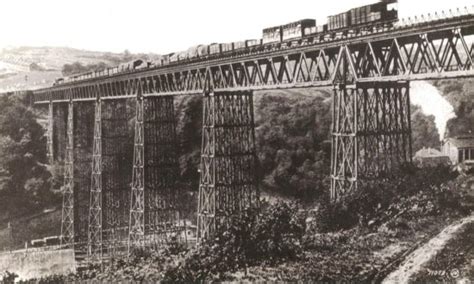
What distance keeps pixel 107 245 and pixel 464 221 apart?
30523mm

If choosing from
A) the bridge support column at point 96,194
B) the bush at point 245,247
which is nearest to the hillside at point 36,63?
the bridge support column at point 96,194

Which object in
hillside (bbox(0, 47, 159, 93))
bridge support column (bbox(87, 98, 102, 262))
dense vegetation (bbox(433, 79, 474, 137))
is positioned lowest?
bridge support column (bbox(87, 98, 102, 262))

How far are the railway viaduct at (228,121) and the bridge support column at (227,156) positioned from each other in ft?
0.19

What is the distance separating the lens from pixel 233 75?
28234 mm

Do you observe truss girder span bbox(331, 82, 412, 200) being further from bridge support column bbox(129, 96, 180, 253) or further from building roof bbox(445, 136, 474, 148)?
building roof bbox(445, 136, 474, 148)

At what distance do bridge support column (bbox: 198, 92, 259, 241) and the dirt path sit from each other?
12.9 metres

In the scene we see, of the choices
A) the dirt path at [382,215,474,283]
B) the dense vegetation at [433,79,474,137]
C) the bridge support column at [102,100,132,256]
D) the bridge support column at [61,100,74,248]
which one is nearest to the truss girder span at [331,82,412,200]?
the dirt path at [382,215,474,283]

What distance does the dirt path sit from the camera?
49.1 ft

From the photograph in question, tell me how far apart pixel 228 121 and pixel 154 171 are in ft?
29.4

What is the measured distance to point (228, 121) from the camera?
1197 inches

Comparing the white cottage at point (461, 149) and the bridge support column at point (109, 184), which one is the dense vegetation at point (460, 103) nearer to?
the white cottage at point (461, 149)

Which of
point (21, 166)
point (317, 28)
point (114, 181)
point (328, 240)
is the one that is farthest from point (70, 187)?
point (328, 240)

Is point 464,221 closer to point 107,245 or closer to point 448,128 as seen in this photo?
point 107,245

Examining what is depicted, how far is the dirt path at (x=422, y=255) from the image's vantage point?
49.1ft
